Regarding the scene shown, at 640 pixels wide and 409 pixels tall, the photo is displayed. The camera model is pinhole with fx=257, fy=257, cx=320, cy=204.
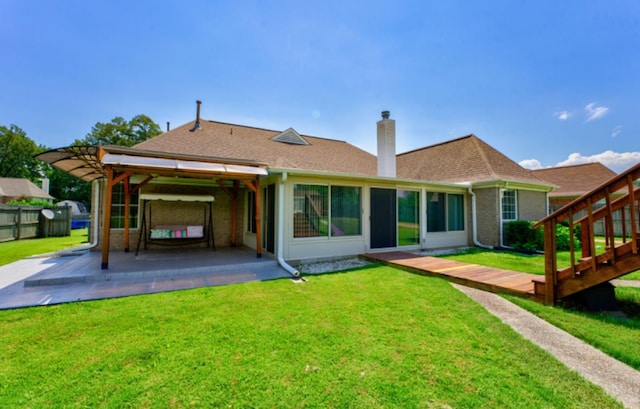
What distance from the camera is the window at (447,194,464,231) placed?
32.1 feet

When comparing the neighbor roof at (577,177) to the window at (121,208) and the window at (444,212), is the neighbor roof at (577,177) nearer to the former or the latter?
the window at (444,212)

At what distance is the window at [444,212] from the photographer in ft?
30.6

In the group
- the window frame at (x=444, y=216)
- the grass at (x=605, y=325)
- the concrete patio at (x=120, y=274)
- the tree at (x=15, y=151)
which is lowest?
the grass at (x=605, y=325)

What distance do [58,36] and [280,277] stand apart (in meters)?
10.1

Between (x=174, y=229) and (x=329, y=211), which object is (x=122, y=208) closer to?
(x=174, y=229)

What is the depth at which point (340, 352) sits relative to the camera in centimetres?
267

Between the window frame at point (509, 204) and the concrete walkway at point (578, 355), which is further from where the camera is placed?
the window frame at point (509, 204)

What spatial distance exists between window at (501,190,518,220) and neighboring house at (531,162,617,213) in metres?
7.13

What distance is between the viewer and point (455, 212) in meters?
10.0

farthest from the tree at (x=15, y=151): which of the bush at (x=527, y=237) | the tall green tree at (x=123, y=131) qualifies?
the bush at (x=527, y=237)

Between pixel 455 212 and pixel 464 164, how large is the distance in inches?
107

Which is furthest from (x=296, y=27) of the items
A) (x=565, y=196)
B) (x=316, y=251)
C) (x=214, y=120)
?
(x=565, y=196)

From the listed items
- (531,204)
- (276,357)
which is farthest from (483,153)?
(276,357)

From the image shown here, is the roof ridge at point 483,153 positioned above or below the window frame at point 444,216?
above
